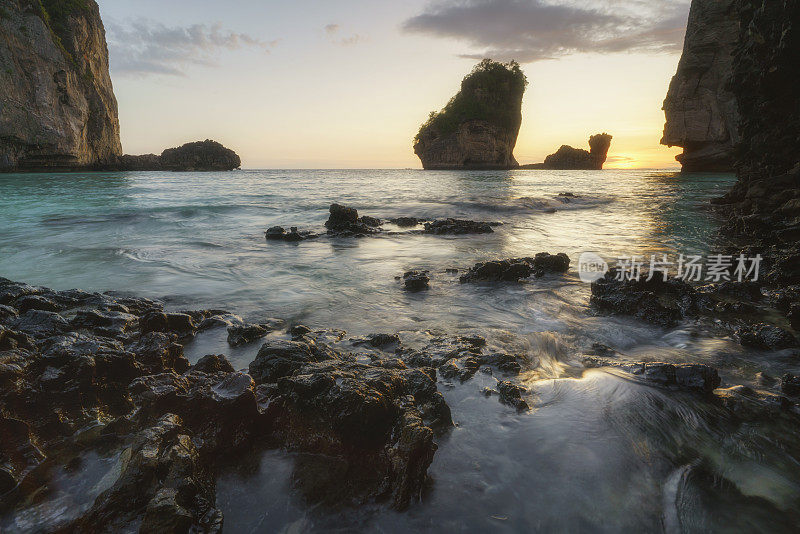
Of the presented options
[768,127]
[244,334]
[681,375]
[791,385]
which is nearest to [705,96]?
[768,127]

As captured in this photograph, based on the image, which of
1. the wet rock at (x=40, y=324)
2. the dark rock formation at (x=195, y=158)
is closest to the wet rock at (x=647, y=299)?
the wet rock at (x=40, y=324)

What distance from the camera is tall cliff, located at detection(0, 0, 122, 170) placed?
37.4m

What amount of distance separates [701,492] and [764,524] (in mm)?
243

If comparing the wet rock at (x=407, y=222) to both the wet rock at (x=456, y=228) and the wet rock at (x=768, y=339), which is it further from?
the wet rock at (x=768, y=339)

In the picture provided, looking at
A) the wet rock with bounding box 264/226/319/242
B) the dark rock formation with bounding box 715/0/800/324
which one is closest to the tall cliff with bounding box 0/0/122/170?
the wet rock with bounding box 264/226/319/242

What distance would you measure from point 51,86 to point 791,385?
6076 centimetres

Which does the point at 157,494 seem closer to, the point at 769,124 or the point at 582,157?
the point at 769,124

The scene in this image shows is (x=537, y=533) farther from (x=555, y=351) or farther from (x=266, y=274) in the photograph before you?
(x=266, y=274)

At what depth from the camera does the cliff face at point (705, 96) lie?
3409 centimetres

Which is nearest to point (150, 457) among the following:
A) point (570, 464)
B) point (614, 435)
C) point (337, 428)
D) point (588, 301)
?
point (337, 428)

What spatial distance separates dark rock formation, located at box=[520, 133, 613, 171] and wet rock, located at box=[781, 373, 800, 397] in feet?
335

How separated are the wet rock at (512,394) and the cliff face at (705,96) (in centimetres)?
4442

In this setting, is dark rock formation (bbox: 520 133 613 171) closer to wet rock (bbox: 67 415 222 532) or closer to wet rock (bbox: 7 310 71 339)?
wet rock (bbox: 7 310 71 339)

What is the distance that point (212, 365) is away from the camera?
2906 mm
